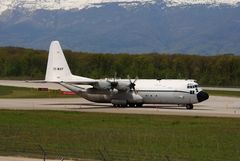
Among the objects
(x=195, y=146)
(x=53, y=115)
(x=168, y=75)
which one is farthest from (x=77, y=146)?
(x=168, y=75)

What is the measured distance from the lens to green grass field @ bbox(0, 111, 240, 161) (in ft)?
111

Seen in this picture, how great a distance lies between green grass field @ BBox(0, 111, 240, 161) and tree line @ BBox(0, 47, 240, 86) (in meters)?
85.2

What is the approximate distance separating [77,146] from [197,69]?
129828mm

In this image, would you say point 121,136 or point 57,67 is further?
point 57,67

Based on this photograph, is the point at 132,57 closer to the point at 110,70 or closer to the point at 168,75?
the point at 110,70

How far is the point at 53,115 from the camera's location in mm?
62531

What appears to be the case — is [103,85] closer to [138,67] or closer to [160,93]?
[160,93]

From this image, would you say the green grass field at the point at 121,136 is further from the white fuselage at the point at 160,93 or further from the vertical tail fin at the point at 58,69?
the vertical tail fin at the point at 58,69

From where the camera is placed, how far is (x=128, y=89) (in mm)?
77812

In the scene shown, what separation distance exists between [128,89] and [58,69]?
31.1ft

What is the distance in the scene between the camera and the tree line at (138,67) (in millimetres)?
150125

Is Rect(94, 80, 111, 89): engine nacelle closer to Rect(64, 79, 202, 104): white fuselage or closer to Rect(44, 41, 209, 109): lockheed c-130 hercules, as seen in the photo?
Rect(44, 41, 209, 109): lockheed c-130 hercules

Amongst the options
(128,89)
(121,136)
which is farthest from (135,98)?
(121,136)

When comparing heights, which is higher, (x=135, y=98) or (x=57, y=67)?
(x=57, y=67)
